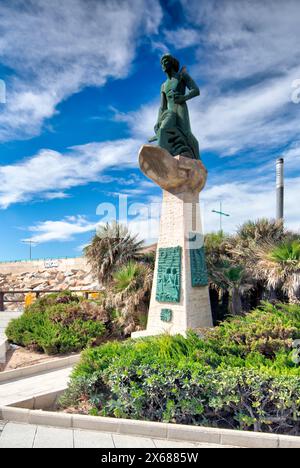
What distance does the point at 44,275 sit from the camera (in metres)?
38.2

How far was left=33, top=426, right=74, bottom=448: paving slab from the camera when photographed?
3447 mm

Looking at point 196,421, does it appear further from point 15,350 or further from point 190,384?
point 15,350

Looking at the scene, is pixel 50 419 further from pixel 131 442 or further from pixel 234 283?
pixel 234 283

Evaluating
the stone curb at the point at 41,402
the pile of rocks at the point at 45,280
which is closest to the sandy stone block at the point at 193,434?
the stone curb at the point at 41,402

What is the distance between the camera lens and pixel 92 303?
Result: 9883 millimetres

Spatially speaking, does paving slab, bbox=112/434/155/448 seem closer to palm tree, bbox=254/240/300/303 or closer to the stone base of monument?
the stone base of monument

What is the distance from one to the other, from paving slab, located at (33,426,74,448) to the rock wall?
25.4 metres

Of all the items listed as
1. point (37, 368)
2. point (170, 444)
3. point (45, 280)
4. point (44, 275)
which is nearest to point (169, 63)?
point (37, 368)

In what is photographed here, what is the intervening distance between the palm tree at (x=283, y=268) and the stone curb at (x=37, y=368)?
532cm

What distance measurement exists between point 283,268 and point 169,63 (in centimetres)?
620

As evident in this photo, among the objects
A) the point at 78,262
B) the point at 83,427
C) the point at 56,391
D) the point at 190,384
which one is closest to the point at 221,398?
the point at 190,384

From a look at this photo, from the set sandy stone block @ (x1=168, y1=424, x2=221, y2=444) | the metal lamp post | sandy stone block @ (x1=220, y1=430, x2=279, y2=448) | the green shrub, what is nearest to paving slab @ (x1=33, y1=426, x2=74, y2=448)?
sandy stone block @ (x1=168, y1=424, x2=221, y2=444)

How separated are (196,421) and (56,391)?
2154mm
